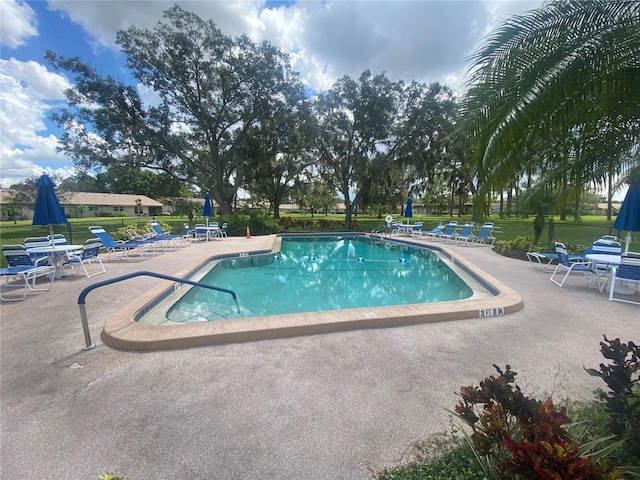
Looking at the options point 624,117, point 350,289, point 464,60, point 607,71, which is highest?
point 464,60

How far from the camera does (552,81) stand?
269cm

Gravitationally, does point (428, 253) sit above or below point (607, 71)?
below

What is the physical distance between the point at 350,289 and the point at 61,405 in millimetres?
5953

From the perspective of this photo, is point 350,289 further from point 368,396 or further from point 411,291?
point 368,396

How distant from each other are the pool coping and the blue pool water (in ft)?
4.43

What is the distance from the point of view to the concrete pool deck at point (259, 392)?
72.6 inches

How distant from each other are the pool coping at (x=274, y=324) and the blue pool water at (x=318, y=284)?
4.43 feet

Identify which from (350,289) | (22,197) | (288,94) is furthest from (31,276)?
(22,197)

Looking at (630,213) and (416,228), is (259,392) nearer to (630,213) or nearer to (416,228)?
(630,213)

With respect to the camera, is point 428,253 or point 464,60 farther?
point 428,253

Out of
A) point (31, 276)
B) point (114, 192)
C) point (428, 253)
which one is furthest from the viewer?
point (114, 192)

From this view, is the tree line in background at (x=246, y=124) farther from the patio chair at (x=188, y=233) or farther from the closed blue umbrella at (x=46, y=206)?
the closed blue umbrella at (x=46, y=206)

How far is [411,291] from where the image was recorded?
7.26 meters

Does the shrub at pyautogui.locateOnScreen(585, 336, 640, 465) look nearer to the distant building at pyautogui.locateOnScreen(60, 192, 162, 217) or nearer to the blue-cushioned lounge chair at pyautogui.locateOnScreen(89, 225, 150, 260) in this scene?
the blue-cushioned lounge chair at pyautogui.locateOnScreen(89, 225, 150, 260)
